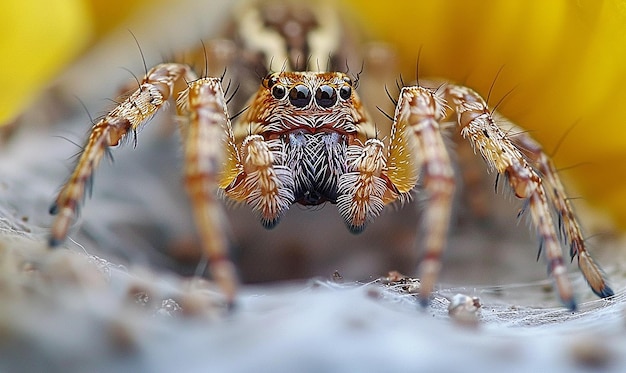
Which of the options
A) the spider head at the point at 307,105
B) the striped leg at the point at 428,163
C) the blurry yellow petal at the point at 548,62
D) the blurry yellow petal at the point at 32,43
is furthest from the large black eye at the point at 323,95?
the blurry yellow petal at the point at 32,43

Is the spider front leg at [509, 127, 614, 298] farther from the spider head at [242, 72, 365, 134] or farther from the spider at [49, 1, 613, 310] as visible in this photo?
the spider head at [242, 72, 365, 134]

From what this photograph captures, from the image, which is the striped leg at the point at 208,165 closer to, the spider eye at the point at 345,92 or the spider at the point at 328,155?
the spider at the point at 328,155

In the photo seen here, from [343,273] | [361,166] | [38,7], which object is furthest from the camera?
[38,7]

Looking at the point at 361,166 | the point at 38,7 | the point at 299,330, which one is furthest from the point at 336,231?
the point at 299,330

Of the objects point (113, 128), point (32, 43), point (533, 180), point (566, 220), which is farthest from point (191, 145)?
point (32, 43)

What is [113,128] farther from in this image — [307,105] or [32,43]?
[32,43]

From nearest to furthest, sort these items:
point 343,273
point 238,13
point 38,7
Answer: point 343,273
point 38,7
point 238,13

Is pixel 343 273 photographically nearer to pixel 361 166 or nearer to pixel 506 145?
pixel 361 166
